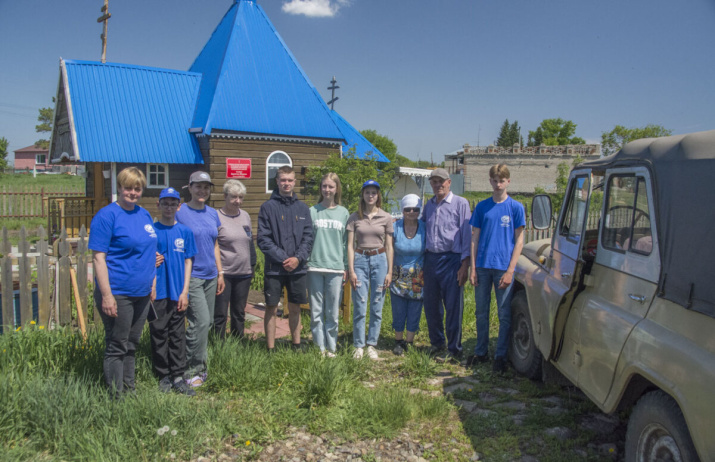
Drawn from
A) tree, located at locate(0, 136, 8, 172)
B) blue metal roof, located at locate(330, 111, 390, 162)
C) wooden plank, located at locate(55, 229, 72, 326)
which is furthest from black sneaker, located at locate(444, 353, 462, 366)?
tree, located at locate(0, 136, 8, 172)

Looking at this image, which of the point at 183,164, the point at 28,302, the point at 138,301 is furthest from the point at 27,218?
the point at 138,301

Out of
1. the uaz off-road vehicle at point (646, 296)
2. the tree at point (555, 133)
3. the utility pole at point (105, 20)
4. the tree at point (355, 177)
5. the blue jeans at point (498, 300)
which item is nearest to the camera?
the uaz off-road vehicle at point (646, 296)

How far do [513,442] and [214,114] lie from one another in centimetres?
1245

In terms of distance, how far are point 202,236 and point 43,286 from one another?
252cm

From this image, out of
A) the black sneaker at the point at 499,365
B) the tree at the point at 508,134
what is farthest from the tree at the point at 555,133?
the black sneaker at the point at 499,365

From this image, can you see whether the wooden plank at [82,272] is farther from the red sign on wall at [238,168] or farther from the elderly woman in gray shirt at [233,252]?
the red sign on wall at [238,168]

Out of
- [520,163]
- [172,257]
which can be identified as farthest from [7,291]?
[520,163]

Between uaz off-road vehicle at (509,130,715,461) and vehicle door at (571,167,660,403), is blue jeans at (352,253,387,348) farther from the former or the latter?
vehicle door at (571,167,660,403)

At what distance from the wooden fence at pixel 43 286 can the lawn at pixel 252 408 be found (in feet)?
2.55

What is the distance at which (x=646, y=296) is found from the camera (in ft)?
9.24

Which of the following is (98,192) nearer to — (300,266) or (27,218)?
(27,218)

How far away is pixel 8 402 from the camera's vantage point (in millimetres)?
3510

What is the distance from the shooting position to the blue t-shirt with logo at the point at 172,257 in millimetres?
4035

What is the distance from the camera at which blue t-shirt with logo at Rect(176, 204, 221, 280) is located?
175 inches
